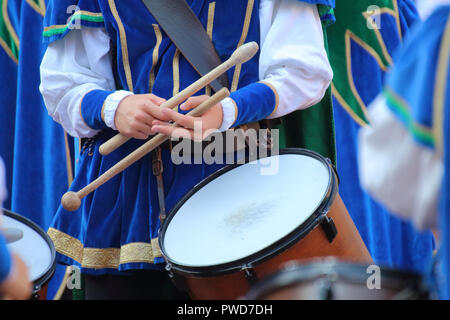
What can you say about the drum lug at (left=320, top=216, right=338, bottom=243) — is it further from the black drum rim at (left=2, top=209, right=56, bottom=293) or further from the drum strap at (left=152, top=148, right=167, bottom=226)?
the black drum rim at (left=2, top=209, right=56, bottom=293)

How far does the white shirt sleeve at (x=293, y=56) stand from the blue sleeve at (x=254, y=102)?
0.10ft

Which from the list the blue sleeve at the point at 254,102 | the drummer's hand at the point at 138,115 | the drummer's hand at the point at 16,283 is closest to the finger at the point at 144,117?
the drummer's hand at the point at 138,115

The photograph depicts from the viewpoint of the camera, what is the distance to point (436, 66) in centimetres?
107

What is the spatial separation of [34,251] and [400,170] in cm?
105

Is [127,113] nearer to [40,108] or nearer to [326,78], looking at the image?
[326,78]

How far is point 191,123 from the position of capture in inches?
75.1

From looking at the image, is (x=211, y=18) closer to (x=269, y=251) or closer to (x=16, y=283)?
(x=269, y=251)

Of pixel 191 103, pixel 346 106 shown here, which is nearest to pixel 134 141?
pixel 191 103

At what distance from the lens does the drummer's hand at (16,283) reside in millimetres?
1189

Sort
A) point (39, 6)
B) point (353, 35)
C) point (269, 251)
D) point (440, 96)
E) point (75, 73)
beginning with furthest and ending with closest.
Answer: point (39, 6), point (353, 35), point (75, 73), point (269, 251), point (440, 96)

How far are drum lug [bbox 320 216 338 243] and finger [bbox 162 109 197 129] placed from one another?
0.43 m

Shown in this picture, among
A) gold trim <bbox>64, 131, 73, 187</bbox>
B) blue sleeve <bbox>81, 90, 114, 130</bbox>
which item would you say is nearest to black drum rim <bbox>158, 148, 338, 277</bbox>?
blue sleeve <bbox>81, 90, 114, 130</bbox>

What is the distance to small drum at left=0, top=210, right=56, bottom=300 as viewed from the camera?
1720 millimetres

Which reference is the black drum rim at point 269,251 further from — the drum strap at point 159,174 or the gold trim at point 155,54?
the gold trim at point 155,54
